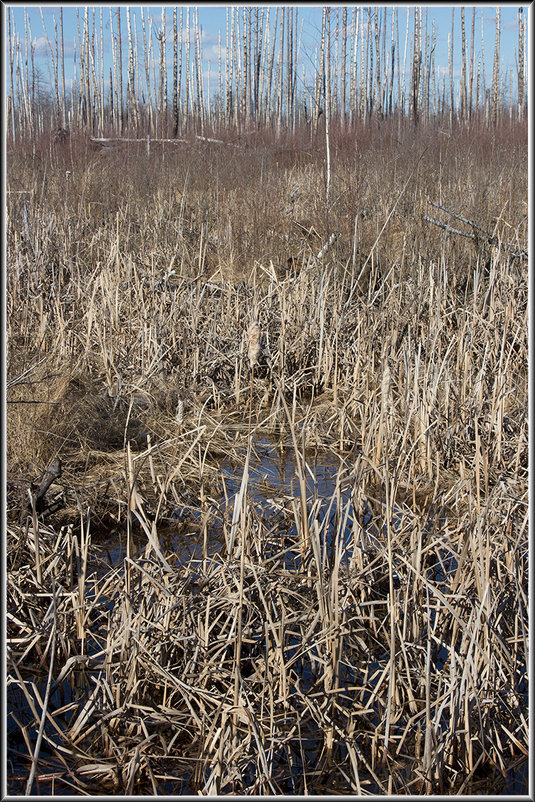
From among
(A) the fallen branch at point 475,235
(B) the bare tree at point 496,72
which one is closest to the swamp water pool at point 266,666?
(A) the fallen branch at point 475,235

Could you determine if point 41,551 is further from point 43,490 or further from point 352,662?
point 352,662

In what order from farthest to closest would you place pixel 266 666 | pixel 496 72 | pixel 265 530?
pixel 496 72
pixel 265 530
pixel 266 666

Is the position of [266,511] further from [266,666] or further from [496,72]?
[496,72]

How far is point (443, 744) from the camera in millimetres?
1812

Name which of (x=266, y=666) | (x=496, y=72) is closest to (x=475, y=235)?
(x=266, y=666)

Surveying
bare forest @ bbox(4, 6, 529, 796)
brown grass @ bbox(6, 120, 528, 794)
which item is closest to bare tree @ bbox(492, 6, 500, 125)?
bare forest @ bbox(4, 6, 529, 796)

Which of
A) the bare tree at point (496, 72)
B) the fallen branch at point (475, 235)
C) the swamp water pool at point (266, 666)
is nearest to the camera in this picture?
the swamp water pool at point (266, 666)

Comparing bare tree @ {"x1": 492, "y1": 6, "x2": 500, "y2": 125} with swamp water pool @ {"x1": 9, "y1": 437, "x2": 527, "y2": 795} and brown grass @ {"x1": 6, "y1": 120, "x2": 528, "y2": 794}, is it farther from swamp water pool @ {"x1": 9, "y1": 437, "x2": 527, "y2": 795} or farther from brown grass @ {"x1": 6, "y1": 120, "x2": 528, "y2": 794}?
swamp water pool @ {"x1": 9, "y1": 437, "x2": 527, "y2": 795}

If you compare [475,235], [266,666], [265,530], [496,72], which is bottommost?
[266,666]

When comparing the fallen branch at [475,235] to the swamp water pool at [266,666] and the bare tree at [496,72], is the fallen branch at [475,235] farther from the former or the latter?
the bare tree at [496,72]

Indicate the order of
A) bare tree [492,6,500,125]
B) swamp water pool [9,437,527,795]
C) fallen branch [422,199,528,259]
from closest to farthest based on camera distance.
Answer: swamp water pool [9,437,527,795] < fallen branch [422,199,528,259] < bare tree [492,6,500,125]

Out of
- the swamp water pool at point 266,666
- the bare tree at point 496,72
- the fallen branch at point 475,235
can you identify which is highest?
the bare tree at point 496,72

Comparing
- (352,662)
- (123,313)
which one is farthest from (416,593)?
(123,313)

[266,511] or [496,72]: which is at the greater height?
[496,72]
